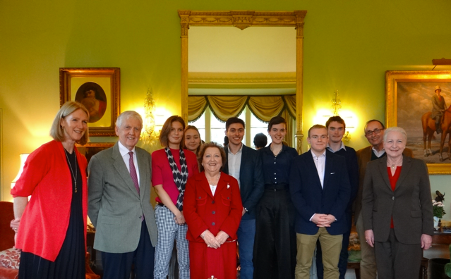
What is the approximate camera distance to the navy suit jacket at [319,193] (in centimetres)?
358

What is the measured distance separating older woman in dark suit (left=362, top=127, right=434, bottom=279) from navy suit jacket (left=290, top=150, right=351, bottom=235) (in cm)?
28

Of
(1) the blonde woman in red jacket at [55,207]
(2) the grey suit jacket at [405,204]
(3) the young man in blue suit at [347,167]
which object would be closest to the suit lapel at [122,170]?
(1) the blonde woman in red jacket at [55,207]

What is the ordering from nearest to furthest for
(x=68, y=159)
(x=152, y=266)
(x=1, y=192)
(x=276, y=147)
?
(x=68, y=159), (x=152, y=266), (x=276, y=147), (x=1, y=192)

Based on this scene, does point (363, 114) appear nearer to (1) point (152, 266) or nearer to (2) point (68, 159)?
(1) point (152, 266)

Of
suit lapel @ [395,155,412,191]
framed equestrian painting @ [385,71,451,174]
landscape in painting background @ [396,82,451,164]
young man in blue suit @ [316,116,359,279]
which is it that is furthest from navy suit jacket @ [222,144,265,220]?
landscape in painting background @ [396,82,451,164]

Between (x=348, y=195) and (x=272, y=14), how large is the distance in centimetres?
280

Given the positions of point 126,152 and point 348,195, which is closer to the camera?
point 126,152

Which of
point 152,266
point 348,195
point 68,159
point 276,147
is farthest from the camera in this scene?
point 276,147

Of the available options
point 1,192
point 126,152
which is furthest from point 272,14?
point 1,192

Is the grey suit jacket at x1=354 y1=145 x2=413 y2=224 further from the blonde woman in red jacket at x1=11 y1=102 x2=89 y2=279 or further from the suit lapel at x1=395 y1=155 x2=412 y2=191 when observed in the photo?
the blonde woman in red jacket at x1=11 y1=102 x2=89 y2=279

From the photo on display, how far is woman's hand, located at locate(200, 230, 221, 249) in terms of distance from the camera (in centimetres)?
331

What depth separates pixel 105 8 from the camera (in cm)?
527

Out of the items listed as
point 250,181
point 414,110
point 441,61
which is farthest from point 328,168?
point 441,61

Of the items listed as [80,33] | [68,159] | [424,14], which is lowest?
[68,159]
